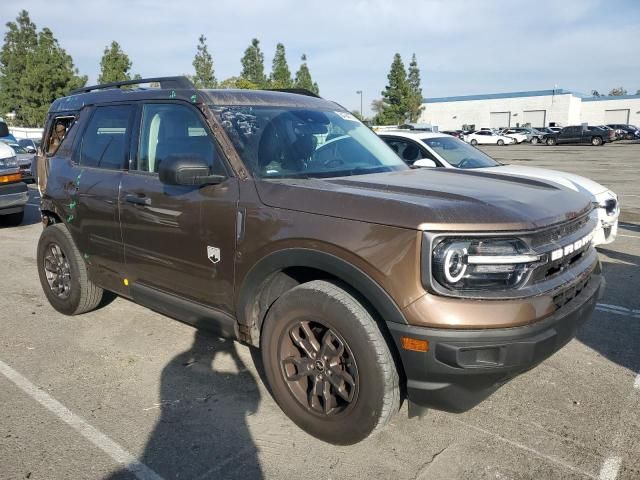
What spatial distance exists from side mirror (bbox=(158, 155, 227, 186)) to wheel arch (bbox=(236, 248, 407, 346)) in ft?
2.05

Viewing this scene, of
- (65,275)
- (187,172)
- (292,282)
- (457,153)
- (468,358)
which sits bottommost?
(65,275)

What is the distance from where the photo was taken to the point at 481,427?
317 centimetres

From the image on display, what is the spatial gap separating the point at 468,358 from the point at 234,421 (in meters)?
1.52

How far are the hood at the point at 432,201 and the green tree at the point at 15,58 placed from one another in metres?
45.3

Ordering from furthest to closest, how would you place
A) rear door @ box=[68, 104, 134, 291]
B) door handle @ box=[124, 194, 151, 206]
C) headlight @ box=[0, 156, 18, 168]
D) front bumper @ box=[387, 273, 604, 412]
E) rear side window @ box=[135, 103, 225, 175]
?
headlight @ box=[0, 156, 18, 168], rear door @ box=[68, 104, 134, 291], door handle @ box=[124, 194, 151, 206], rear side window @ box=[135, 103, 225, 175], front bumper @ box=[387, 273, 604, 412]

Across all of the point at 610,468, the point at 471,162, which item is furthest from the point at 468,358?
the point at 471,162

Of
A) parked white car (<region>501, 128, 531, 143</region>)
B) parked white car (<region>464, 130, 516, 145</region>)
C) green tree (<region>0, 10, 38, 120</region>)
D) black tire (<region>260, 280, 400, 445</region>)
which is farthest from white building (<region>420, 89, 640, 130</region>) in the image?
black tire (<region>260, 280, 400, 445</region>)

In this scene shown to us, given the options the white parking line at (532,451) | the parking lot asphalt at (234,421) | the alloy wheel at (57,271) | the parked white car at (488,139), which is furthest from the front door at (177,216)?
the parked white car at (488,139)

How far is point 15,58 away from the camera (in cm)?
4500

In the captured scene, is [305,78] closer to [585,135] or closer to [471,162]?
[585,135]

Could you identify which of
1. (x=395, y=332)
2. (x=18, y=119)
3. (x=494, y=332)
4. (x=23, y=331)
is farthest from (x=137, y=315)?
(x=18, y=119)

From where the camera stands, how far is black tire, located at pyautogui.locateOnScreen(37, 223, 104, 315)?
15.5 ft

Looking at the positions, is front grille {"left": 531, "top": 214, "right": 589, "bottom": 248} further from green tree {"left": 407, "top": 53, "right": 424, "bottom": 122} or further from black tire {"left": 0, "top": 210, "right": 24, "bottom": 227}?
green tree {"left": 407, "top": 53, "right": 424, "bottom": 122}

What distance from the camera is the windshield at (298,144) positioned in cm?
341
